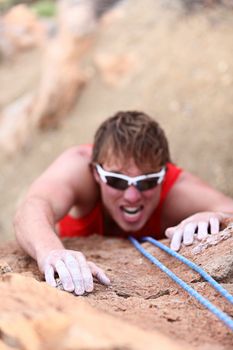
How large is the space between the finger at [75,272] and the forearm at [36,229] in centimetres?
23

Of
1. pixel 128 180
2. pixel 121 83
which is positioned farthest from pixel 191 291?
pixel 121 83

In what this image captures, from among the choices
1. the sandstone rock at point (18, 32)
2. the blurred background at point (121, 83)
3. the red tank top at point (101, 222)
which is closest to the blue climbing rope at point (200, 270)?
the red tank top at point (101, 222)

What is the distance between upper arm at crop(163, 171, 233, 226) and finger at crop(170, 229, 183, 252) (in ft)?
2.06

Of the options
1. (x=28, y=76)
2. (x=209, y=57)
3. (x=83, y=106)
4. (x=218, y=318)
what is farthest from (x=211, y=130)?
(x=218, y=318)

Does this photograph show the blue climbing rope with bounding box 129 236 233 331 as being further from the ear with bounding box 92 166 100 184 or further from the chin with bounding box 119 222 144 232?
the ear with bounding box 92 166 100 184

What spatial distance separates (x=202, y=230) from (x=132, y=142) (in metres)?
0.70

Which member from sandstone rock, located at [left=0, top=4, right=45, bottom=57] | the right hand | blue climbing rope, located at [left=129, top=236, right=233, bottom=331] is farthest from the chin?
sandstone rock, located at [left=0, top=4, right=45, bottom=57]

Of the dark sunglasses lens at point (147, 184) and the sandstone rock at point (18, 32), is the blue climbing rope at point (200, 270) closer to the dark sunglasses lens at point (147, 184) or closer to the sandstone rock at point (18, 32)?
the dark sunglasses lens at point (147, 184)

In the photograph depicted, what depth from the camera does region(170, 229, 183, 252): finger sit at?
2300mm

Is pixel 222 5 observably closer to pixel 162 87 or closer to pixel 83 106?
pixel 162 87

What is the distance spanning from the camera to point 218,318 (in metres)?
1.50

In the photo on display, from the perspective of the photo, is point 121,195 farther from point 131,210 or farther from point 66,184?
point 66,184

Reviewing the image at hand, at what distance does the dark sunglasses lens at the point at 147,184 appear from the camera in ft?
9.32

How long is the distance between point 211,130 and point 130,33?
8.18 ft
